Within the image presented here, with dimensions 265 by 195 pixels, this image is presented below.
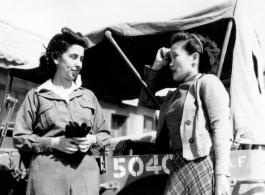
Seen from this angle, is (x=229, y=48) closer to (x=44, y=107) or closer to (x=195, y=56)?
(x=195, y=56)

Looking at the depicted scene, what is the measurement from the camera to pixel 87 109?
8.30ft

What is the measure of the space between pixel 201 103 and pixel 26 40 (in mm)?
8224

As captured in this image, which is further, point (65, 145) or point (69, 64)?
point (69, 64)

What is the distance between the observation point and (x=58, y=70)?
2.63 meters

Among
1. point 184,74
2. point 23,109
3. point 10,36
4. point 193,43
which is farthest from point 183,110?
point 10,36

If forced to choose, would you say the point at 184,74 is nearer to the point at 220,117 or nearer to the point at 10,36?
the point at 220,117

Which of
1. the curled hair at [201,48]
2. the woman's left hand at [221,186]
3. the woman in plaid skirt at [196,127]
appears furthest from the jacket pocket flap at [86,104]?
the woman's left hand at [221,186]

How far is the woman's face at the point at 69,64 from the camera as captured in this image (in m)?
2.57

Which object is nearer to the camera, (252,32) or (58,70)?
(58,70)

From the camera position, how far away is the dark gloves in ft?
7.07

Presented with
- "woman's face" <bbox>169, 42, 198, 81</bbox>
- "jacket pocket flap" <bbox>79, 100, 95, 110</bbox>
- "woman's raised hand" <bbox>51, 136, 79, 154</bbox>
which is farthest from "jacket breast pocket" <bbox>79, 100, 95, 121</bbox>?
"woman's face" <bbox>169, 42, 198, 81</bbox>

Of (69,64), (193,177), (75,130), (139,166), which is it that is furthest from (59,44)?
(193,177)

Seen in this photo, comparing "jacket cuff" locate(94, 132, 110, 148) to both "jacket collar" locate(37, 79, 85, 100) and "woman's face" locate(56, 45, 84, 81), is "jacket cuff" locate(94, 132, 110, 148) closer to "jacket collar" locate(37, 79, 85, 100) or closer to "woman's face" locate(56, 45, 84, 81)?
"jacket collar" locate(37, 79, 85, 100)

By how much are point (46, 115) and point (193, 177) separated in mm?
1025
